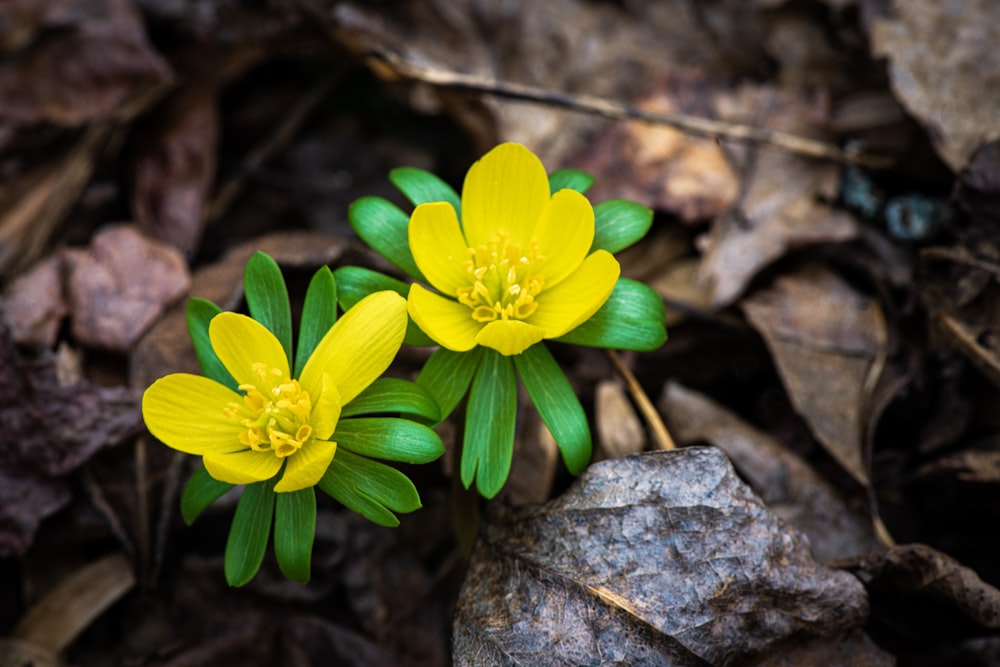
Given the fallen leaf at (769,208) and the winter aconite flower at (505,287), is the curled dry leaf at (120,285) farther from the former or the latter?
the fallen leaf at (769,208)

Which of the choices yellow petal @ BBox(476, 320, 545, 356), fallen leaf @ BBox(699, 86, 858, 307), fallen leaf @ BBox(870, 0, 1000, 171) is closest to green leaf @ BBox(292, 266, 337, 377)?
yellow petal @ BBox(476, 320, 545, 356)

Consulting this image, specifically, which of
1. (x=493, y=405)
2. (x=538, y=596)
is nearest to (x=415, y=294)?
(x=493, y=405)

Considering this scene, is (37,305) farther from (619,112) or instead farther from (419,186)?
(619,112)

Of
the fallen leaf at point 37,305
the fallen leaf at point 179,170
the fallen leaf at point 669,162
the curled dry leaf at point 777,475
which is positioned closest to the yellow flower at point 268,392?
the fallen leaf at point 37,305

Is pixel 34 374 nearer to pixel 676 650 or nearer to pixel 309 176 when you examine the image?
pixel 309 176

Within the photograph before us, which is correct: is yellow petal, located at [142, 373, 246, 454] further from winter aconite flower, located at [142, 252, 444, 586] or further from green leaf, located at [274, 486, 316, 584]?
green leaf, located at [274, 486, 316, 584]

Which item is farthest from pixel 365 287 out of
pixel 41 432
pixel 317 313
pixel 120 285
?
pixel 120 285
